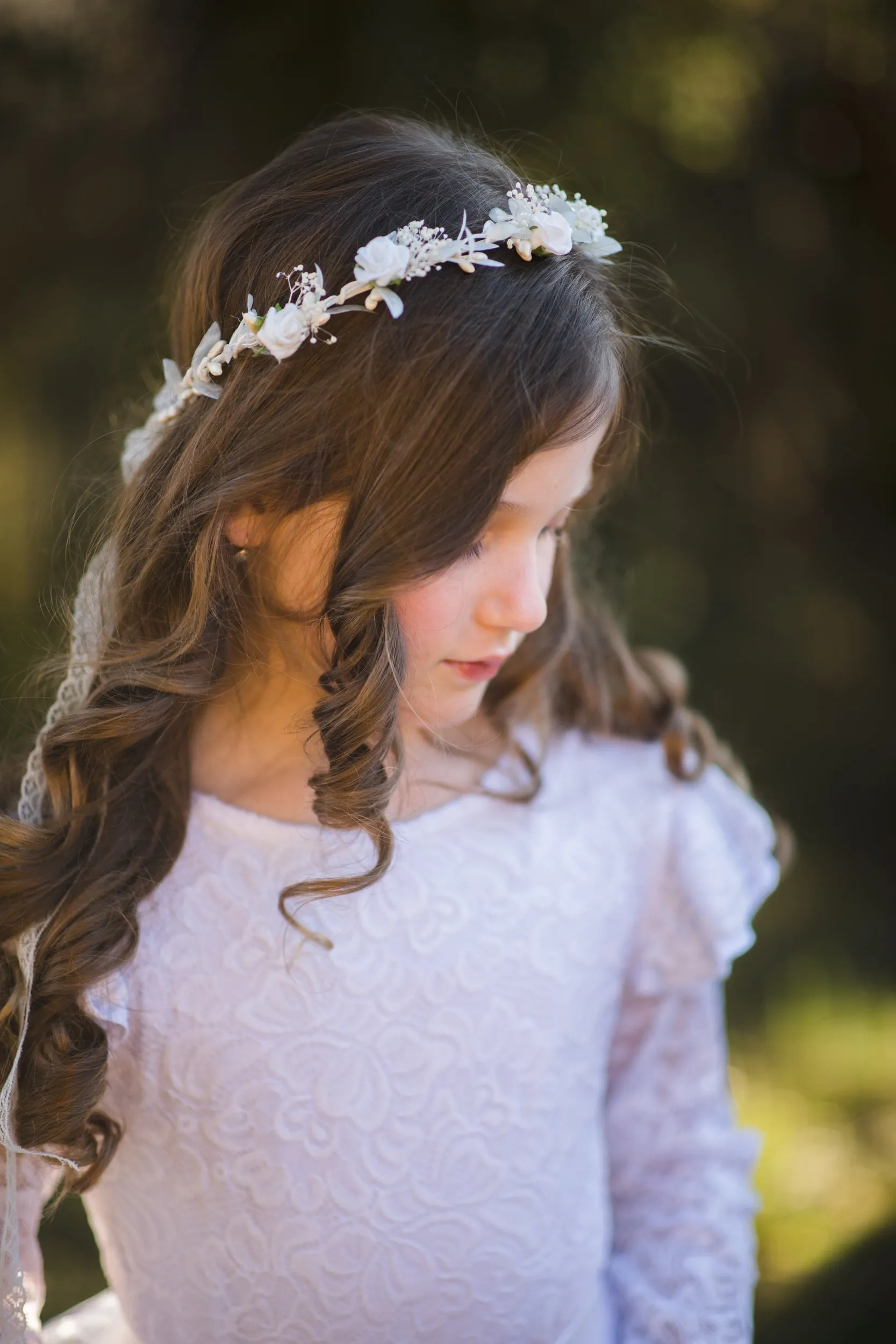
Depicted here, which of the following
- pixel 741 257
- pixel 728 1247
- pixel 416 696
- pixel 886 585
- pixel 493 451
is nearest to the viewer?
pixel 493 451

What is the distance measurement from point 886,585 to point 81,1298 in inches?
79.3

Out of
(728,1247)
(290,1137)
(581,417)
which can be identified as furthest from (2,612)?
(728,1247)

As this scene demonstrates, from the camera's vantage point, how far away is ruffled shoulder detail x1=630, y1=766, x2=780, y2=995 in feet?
4.50

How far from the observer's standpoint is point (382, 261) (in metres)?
0.97

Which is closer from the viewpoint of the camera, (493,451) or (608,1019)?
(493,451)

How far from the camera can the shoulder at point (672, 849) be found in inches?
54.1

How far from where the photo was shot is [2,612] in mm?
1997

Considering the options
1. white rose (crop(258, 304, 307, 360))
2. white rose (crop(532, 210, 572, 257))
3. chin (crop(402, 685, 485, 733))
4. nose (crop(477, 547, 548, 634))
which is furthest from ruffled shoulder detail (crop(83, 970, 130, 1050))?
white rose (crop(532, 210, 572, 257))

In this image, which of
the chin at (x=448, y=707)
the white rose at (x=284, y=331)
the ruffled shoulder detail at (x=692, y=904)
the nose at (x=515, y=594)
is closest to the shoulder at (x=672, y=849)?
the ruffled shoulder detail at (x=692, y=904)

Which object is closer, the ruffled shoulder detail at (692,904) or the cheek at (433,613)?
the cheek at (433,613)

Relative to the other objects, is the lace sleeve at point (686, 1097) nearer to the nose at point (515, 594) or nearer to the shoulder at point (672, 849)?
the shoulder at point (672, 849)

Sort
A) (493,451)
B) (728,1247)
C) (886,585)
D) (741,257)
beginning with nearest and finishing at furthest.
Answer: (493,451) → (728,1247) → (741,257) → (886,585)

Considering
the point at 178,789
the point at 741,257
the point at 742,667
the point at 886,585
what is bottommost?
the point at 178,789

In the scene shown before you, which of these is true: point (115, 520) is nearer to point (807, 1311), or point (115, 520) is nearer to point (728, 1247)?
point (728, 1247)
